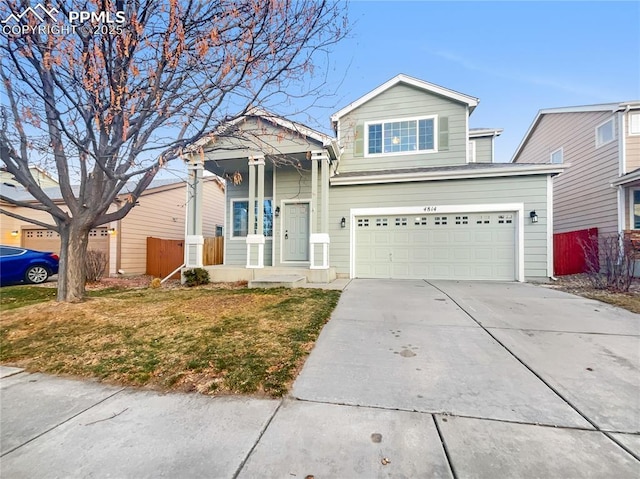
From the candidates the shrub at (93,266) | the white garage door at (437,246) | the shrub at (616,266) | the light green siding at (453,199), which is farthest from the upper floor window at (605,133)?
the shrub at (93,266)

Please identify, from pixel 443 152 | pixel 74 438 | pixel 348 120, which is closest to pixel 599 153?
pixel 443 152

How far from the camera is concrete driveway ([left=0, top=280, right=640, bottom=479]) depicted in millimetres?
1768

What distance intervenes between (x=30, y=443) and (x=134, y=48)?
518cm

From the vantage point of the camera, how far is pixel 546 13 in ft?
22.6

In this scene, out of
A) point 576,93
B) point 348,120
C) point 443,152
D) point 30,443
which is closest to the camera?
point 30,443

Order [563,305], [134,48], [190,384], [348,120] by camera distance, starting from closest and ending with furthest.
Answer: [190,384], [134,48], [563,305], [348,120]

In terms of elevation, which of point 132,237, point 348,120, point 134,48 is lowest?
point 132,237

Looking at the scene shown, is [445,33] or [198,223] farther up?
[445,33]

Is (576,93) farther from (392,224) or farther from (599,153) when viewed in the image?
(392,224)

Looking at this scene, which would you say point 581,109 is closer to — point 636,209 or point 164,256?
point 636,209

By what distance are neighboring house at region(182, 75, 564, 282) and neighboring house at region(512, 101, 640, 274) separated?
2.71m

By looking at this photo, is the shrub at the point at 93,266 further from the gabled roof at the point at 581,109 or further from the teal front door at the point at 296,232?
the gabled roof at the point at 581,109
